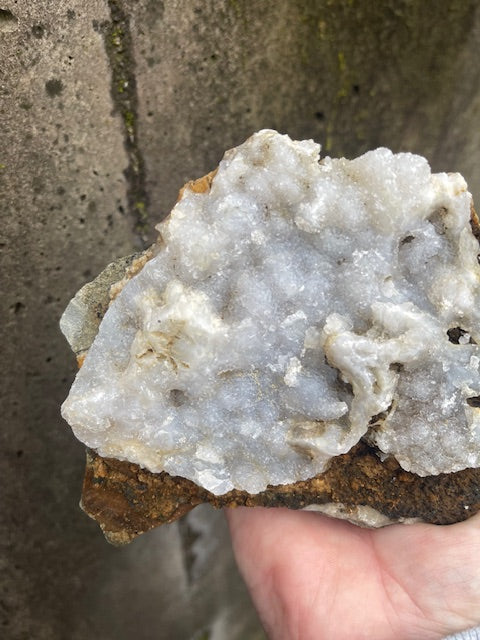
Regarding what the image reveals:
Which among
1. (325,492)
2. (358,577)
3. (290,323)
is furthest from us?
(358,577)

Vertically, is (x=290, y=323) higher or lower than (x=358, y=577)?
higher

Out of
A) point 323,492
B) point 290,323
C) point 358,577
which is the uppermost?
point 290,323

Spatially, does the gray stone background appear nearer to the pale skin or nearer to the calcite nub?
the calcite nub

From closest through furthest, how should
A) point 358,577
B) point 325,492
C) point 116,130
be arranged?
point 325,492 < point 358,577 < point 116,130

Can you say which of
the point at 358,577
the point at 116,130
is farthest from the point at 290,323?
the point at 116,130

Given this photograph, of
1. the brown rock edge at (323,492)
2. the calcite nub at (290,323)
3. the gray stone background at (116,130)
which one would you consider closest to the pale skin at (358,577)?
Result: the brown rock edge at (323,492)

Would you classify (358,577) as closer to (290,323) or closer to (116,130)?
(290,323)

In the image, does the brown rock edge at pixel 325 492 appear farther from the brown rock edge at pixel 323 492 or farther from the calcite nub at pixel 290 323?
the calcite nub at pixel 290 323

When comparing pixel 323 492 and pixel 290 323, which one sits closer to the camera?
pixel 290 323
